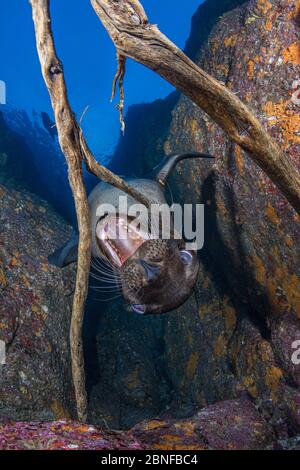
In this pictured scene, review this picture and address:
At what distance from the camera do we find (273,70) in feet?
11.2

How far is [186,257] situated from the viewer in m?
2.88

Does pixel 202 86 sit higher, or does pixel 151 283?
pixel 202 86

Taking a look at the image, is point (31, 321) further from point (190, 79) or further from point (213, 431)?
point (190, 79)

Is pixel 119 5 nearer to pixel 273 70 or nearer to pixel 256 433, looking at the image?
pixel 273 70

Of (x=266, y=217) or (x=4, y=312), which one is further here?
(x=4, y=312)

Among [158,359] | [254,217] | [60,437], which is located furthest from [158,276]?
[158,359]

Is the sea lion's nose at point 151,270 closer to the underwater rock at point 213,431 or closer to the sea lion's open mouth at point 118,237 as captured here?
the sea lion's open mouth at point 118,237

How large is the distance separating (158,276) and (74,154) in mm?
1199

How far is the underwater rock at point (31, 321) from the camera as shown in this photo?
11.8 feet

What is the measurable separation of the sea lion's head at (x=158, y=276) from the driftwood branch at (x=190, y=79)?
1.03 metres

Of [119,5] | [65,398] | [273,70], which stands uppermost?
[273,70]

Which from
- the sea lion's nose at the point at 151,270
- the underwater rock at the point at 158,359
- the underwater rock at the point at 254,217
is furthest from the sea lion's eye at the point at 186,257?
the underwater rock at the point at 158,359
